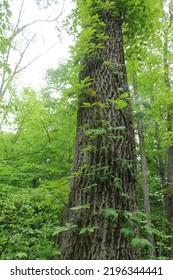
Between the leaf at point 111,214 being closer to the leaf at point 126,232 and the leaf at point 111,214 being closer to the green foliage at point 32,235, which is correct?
the leaf at point 126,232

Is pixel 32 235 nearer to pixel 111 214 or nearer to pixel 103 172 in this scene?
pixel 103 172

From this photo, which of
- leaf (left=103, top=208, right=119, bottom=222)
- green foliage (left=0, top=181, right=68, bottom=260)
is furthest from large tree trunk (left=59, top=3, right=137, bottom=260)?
green foliage (left=0, top=181, right=68, bottom=260)

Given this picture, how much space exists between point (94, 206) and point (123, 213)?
0.75 ft

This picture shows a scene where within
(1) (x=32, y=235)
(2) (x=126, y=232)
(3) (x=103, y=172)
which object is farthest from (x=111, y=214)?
(1) (x=32, y=235)

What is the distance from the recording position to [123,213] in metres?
1.82

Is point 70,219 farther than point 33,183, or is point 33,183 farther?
point 33,183

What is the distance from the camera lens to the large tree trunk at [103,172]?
1792mm

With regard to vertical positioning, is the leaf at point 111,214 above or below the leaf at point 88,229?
above

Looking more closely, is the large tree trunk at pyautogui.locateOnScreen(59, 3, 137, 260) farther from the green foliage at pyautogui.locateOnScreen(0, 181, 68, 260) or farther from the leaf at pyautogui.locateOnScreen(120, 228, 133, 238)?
the green foliage at pyautogui.locateOnScreen(0, 181, 68, 260)

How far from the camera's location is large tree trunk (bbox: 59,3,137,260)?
179 centimetres

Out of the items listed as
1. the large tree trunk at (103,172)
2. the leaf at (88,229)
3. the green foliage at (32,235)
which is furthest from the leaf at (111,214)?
the green foliage at (32,235)

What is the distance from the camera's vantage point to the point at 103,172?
202 cm
